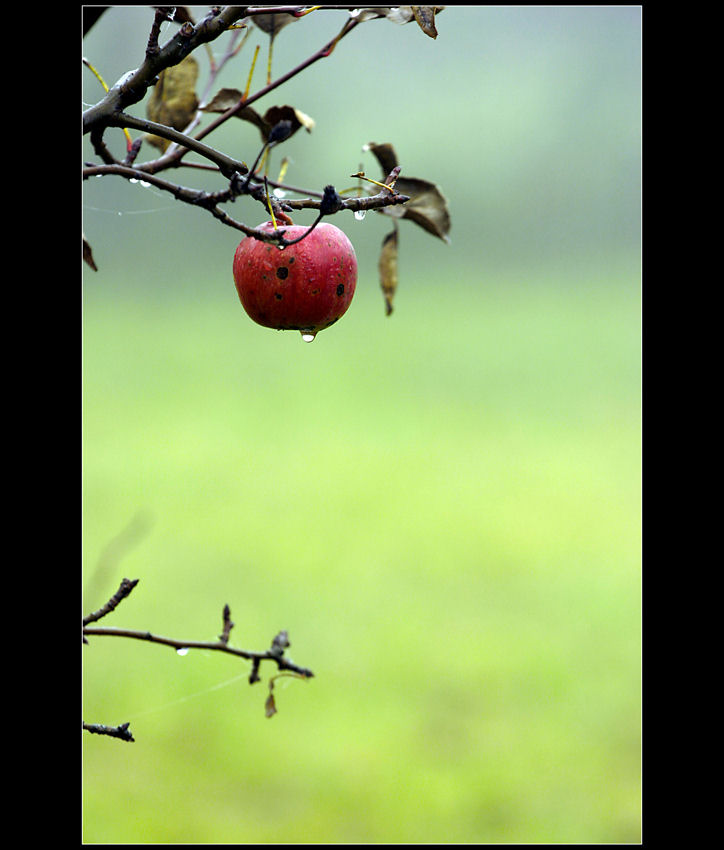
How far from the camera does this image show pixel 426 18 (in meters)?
0.69

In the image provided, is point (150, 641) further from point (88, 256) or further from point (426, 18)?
point (426, 18)

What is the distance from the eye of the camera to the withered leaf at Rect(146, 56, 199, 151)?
37.1 inches

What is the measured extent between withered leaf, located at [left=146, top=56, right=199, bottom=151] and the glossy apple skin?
27 centimetres

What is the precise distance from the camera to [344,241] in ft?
2.48

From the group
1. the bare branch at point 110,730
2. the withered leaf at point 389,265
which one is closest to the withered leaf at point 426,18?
the withered leaf at point 389,265

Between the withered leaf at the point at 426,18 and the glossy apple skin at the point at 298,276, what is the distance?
0.58ft

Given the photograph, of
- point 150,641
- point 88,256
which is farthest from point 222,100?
point 150,641

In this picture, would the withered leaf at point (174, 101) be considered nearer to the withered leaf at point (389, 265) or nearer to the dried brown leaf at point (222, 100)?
the dried brown leaf at point (222, 100)

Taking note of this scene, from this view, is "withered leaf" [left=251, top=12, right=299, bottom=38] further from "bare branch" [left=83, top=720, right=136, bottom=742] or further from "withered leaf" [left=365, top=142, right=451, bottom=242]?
"bare branch" [left=83, top=720, right=136, bottom=742]

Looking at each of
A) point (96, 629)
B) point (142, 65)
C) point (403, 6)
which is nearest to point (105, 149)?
point (142, 65)

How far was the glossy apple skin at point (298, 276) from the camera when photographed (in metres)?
0.73

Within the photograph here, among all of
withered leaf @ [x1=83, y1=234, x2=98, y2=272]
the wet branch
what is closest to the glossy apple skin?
withered leaf @ [x1=83, y1=234, x2=98, y2=272]

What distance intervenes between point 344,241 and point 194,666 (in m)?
2.56

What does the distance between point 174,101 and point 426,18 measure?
367 mm
